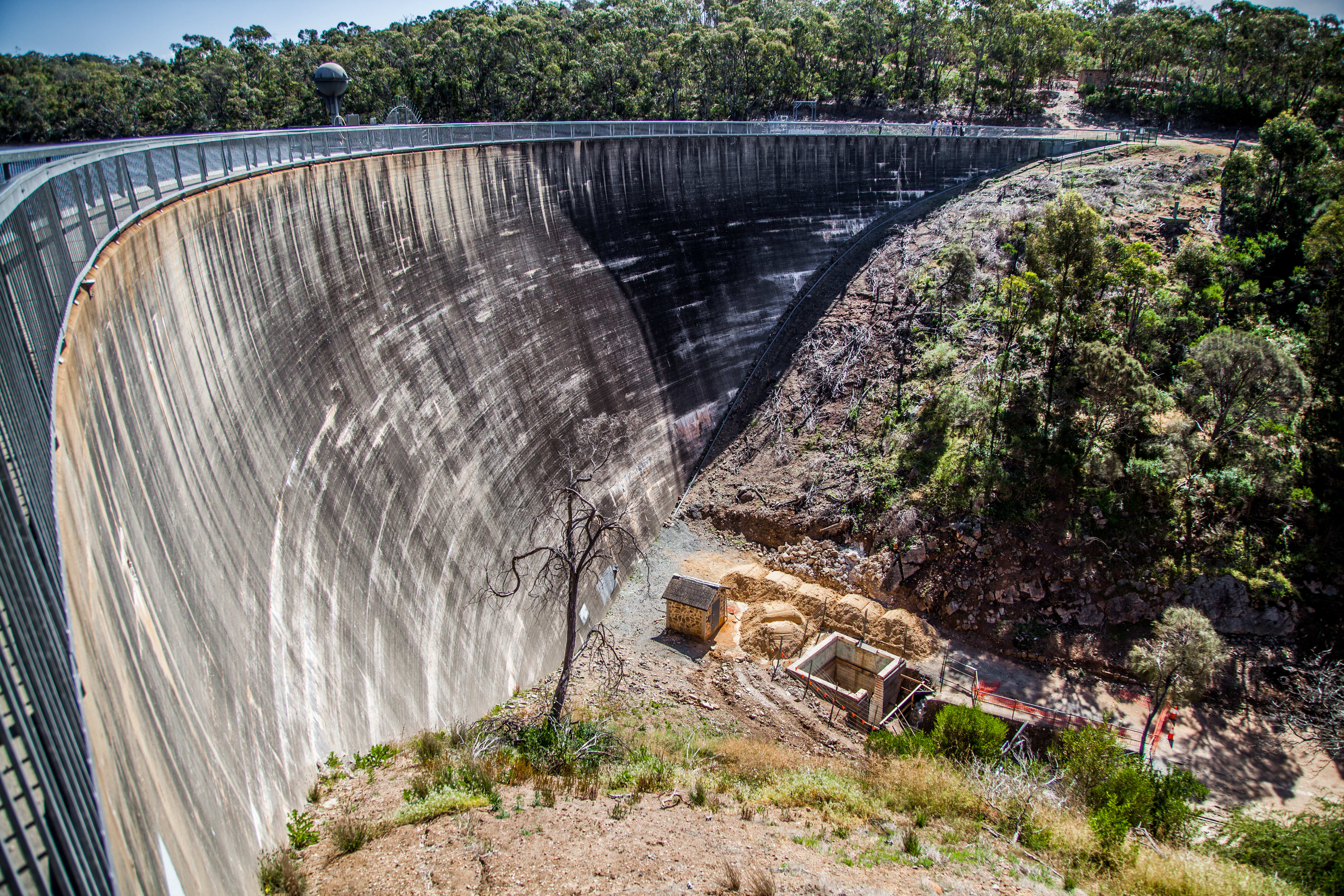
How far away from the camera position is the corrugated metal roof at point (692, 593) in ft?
86.7

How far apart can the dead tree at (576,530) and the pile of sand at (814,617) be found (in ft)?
15.3

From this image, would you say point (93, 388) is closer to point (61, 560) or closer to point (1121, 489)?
point (61, 560)

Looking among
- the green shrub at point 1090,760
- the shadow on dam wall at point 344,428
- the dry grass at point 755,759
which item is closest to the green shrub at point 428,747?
the shadow on dam wall at point 344,428

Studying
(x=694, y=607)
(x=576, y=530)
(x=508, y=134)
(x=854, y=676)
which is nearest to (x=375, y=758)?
(x=694, y=607)

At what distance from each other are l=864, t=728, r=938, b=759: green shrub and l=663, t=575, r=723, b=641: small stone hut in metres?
6.30

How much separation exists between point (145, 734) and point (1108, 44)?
8257 cm

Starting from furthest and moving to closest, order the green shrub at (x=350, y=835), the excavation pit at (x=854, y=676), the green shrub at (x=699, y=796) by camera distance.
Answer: the excavation pit at (x=854, y=676)
the green shrub at (x=699, y=796)
the green shrub at (x=350, y=835)

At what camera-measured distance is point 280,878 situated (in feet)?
31.0

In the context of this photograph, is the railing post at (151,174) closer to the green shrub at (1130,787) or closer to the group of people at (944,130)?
the green shrub at (1130,787)

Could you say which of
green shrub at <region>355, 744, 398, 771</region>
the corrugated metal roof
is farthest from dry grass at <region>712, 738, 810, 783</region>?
green shrub at <region>355, 744, 398, 771</region>

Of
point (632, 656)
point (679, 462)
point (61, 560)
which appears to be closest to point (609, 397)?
point (679, 462)

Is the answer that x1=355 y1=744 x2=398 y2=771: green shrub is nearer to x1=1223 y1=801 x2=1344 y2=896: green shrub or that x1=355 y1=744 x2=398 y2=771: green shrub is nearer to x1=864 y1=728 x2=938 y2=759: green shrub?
x1=864 y1=728 x2=938 y2=759: green shrub

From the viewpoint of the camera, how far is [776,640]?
2669 cm

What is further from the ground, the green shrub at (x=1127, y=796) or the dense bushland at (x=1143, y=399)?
the dense bushland at (x=1143, y=399)
